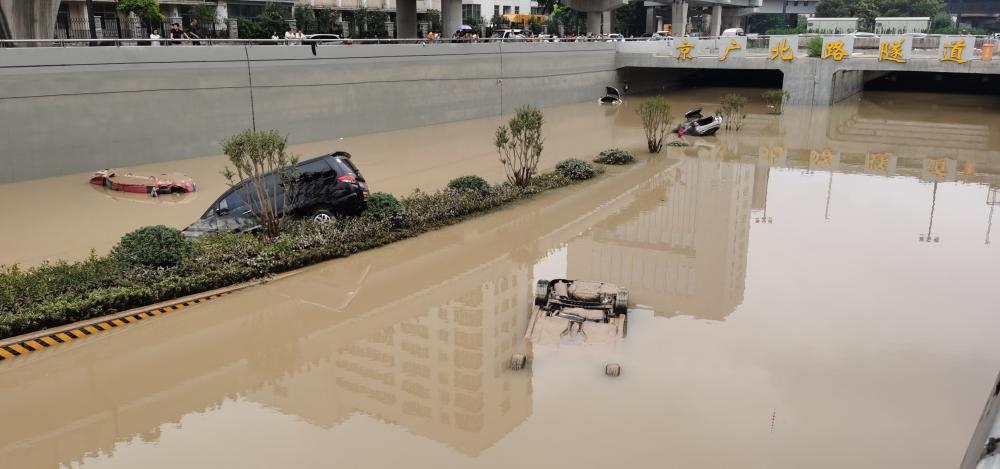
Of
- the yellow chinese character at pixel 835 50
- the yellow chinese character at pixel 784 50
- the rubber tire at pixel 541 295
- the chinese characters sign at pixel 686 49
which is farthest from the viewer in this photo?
the chinese characters sign at pixel 686 49

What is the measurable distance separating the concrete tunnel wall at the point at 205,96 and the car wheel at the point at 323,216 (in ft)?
33.6

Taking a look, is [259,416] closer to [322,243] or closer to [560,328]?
[560,328]

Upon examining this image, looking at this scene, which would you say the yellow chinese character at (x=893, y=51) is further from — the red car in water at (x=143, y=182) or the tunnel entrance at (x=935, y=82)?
the red car in water at (x=143, y=182)

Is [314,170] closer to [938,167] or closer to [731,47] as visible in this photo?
[938,167]

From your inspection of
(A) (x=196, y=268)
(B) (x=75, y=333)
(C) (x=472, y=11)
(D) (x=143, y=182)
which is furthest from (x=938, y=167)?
(C) (x=472, y=11)

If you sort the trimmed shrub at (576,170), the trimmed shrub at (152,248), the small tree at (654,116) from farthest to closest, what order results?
the small tree at (654,116)
the trimmed shrub at (576,170)
the trimmed shrub at (152,248)

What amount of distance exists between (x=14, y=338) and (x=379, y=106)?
71.2 ft

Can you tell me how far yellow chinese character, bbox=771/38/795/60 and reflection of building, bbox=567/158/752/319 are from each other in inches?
925

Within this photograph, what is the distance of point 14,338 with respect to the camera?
983cm

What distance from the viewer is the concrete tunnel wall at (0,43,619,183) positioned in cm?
2005

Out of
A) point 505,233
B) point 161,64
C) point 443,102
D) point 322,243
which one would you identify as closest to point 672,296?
point 505,233

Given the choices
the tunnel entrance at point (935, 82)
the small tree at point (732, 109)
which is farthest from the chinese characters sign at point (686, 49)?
the tunnel entrance at point (935, 82)

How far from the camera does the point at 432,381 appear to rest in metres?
9.41

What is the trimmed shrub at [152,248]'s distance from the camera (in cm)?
1166
